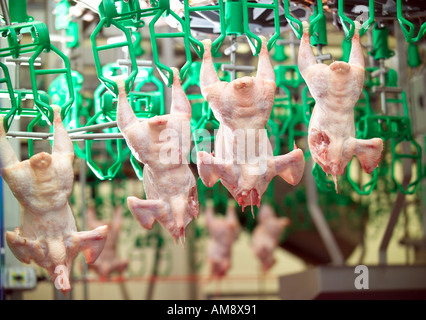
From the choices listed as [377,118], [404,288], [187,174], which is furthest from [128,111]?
[404,288]

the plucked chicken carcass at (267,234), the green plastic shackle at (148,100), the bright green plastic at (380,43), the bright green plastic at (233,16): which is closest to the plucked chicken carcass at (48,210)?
the green plastic shackle at (148,100)

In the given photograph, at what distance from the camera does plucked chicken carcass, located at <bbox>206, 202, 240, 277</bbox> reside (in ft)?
37.1

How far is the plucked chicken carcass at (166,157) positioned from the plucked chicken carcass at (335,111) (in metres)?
0.51

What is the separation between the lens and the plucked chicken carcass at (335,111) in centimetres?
304

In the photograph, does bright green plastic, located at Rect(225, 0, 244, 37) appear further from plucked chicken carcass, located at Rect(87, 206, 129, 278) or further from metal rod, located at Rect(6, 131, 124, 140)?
plucked chicken carcass, located at Rect(87, 206, 129, 278)

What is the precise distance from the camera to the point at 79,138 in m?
3.36

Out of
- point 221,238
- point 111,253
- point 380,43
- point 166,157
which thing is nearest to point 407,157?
point 380,43

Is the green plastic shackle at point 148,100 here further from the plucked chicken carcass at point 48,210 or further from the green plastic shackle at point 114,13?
the plucked chicken carcass at point 48,210

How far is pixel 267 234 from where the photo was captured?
38.0 ft

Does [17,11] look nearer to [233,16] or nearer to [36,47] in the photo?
[36,47]

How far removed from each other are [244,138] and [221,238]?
873cm

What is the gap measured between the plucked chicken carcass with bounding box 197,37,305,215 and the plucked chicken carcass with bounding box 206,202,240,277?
7.96 m

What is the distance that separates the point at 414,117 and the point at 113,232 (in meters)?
5.83

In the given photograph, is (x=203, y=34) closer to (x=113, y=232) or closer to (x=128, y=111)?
(x=128, y=111)
